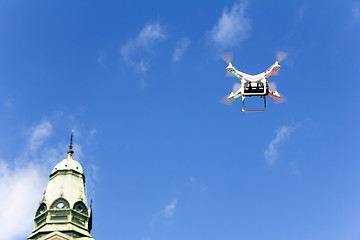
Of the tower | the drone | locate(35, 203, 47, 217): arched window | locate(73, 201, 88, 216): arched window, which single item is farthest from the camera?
locate(73, 201, 88, 216): arched window

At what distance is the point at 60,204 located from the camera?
115 m

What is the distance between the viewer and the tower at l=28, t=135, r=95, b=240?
4331 inches

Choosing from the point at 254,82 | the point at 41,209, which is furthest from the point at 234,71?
the point at 41,209

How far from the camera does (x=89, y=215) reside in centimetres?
11744

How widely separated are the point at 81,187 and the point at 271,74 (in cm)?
6299

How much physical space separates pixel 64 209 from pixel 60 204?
1536 mm

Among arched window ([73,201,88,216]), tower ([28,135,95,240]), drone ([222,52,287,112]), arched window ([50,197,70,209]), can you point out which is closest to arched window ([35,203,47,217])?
tower ([28,135,95,240])

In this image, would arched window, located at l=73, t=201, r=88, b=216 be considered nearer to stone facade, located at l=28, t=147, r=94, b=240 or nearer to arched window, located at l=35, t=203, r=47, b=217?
stone facade, located at l=28, t=147, r=94, b=240

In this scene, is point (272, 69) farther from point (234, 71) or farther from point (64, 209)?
point (64, 209)

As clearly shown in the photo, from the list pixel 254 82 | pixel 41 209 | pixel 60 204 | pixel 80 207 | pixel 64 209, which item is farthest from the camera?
pixel 80 207

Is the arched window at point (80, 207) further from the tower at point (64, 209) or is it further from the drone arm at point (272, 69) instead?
the drone arm at point (272, 69)

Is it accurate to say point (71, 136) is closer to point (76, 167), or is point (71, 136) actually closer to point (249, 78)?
point (76, 167)

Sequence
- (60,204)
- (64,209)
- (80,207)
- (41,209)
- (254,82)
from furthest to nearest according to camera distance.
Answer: (80,207) → (41,209) → (60,204) → (64,209) → (254,82)

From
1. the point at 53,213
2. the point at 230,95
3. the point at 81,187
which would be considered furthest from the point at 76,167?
the point at 230,95
